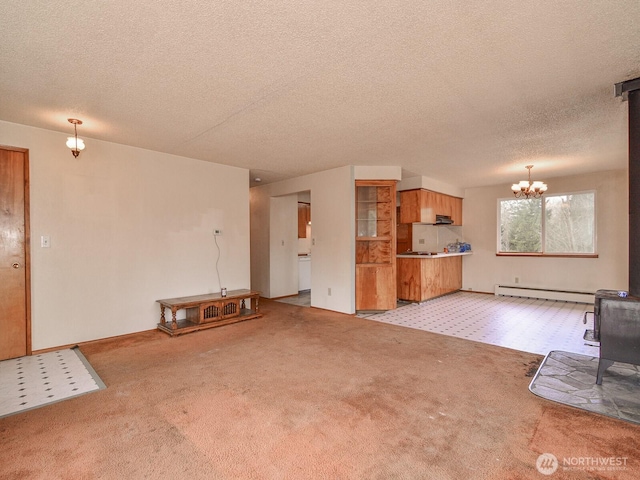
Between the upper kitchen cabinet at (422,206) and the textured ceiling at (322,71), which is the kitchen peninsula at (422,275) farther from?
the textured ceiling at (322,71)

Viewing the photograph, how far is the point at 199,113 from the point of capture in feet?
10.4

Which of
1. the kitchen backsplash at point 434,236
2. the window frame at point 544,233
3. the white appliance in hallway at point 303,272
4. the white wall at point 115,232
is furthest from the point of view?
the white appliance in hallway at point 303,272

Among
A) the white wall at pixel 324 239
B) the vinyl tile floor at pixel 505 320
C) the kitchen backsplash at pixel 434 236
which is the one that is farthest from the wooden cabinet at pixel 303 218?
the vinyl tile floor at pixel 505 320

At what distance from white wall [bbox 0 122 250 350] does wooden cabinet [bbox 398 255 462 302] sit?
11.6 ft

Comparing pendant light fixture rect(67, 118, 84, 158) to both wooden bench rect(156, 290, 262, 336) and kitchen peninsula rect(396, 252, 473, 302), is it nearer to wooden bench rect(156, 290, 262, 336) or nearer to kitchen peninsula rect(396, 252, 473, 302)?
wooden bench rect(156, 290, 262, 336)

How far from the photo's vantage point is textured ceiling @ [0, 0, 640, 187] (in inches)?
70.7

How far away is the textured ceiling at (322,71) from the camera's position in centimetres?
180

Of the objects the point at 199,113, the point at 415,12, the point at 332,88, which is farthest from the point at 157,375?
the point at 415,12

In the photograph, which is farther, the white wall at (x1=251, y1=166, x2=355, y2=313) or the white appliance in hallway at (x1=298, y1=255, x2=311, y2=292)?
the white appliance in hallway at (x1=298, y1=255, x2=311, y2=292)

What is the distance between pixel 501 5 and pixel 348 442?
2699mm

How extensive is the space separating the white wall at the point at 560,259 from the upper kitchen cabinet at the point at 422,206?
1.00m

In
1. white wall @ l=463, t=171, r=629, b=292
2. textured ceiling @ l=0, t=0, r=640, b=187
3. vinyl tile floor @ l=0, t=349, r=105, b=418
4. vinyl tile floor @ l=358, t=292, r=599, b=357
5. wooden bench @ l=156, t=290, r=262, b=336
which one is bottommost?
vinyl tile floor @ l=358, t=292, r=599, b=357

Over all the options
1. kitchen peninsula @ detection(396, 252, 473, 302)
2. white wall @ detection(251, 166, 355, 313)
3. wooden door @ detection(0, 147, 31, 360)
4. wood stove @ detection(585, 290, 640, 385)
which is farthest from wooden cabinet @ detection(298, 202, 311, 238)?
wood stove @ detection(585, 290, 640, 385)

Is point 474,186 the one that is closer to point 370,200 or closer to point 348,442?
point 370,200
